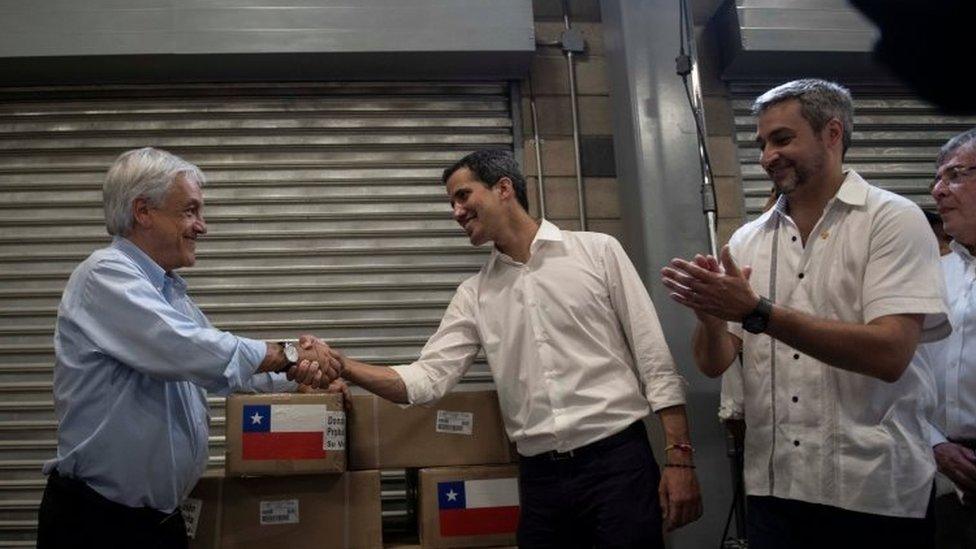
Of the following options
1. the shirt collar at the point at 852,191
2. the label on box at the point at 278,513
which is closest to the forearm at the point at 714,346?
the shirt collar at the point at 852,191

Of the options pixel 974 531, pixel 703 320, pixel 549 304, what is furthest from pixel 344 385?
pixel 974 531

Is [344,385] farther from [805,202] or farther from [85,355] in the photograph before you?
[805,202]

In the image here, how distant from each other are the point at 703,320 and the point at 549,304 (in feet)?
2.00

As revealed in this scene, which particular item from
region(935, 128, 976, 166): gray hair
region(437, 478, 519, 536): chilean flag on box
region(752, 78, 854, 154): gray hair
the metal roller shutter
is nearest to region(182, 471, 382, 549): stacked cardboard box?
region(437, 478, 519, 536): chilean flag on box

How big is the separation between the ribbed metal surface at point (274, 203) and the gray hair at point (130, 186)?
1392 mm

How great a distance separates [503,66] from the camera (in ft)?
13.1

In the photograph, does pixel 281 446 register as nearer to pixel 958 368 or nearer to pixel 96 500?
pixel 96 500

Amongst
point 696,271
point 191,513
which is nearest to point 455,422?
point 191,513

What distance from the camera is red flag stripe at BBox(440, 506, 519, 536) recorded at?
2775 millimetres

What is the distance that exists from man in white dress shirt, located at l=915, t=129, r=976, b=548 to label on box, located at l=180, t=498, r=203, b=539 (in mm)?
2383

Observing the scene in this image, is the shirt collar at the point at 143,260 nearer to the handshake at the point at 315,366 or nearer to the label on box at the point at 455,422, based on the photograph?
the handshake at the point at 315,366

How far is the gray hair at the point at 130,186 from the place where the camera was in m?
2.44

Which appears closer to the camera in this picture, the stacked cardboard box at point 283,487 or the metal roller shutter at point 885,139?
the stacked cardboard box at point 283,487

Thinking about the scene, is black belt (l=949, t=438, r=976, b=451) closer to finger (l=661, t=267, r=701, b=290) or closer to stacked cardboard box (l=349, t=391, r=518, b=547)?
finger (l=661, t=267, r=701, b=290)
